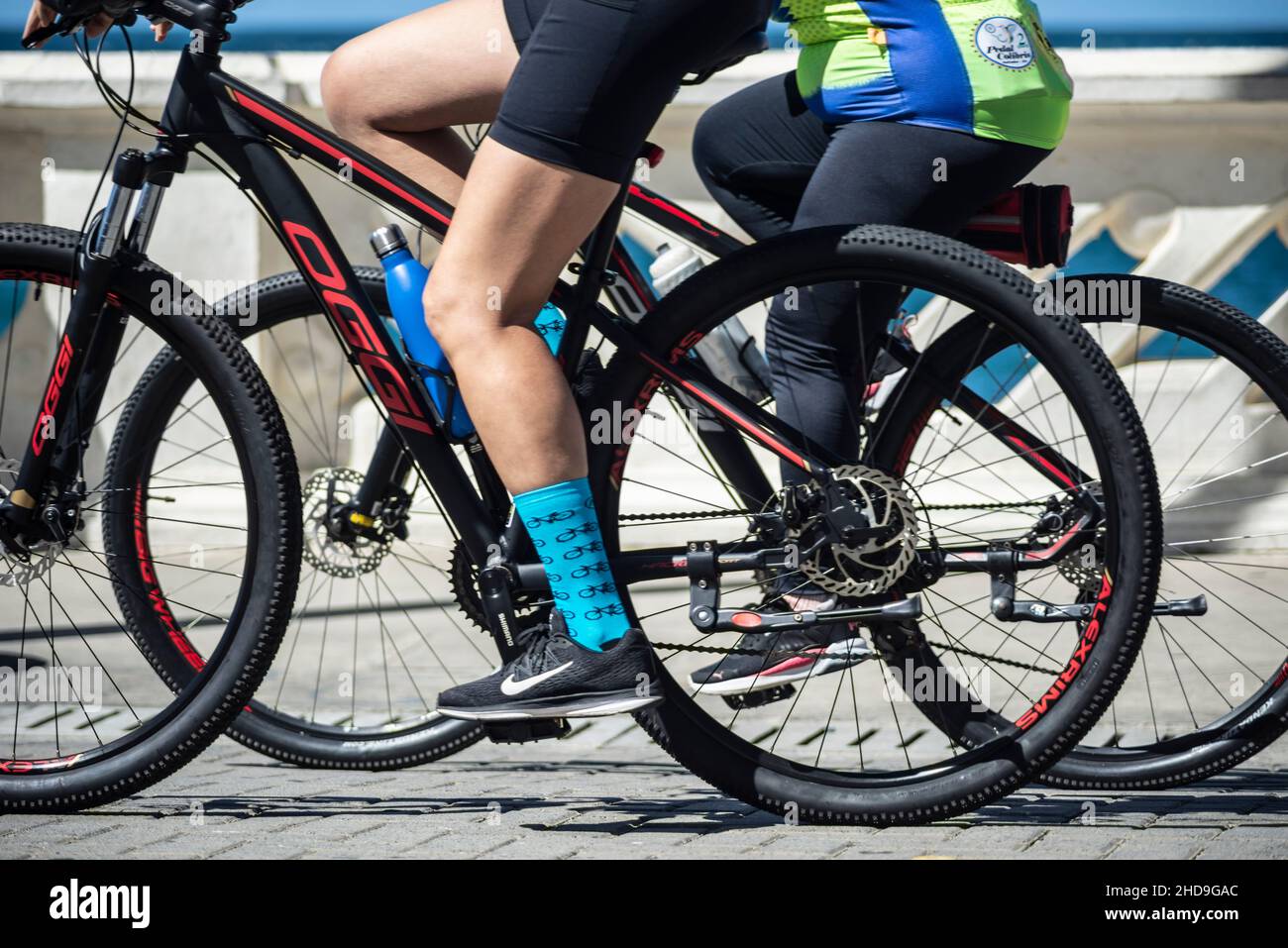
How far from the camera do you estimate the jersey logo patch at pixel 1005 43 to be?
2854mm

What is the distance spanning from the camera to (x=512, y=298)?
8.89ft

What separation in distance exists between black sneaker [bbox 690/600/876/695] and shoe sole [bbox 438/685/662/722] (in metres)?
0.24

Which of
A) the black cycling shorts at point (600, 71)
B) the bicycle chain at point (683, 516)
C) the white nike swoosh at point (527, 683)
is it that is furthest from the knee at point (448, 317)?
the white nike swoosh at point (527, 683)

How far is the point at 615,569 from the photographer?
9.41 ft

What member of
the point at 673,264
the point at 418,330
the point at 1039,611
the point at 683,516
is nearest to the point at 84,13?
the point at 418,330

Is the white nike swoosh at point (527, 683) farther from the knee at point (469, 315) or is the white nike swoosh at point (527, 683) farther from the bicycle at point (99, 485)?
the knee at point (469, 315)

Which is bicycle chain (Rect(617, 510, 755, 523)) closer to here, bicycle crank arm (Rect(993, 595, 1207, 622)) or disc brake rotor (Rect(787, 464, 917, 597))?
disc brake rotor (Rect(787, 464, 917, 597))

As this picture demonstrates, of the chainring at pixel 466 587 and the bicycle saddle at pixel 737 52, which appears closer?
the bicycle saddle at pixel 737 52

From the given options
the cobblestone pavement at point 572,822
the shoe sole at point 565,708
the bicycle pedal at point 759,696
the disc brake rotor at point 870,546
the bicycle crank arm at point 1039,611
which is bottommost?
the cobblestone pavement at point 572,822

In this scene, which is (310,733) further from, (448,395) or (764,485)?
(764,485)

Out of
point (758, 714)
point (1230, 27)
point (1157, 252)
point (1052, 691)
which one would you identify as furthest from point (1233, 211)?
point (1052, 691)

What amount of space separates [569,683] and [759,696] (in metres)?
0.50

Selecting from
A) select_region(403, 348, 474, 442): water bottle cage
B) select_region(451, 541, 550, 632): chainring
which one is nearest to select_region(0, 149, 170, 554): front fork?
select_region(403, 348, 474, 442): water bottle cage

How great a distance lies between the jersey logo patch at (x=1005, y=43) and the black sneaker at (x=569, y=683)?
3.89 ft
